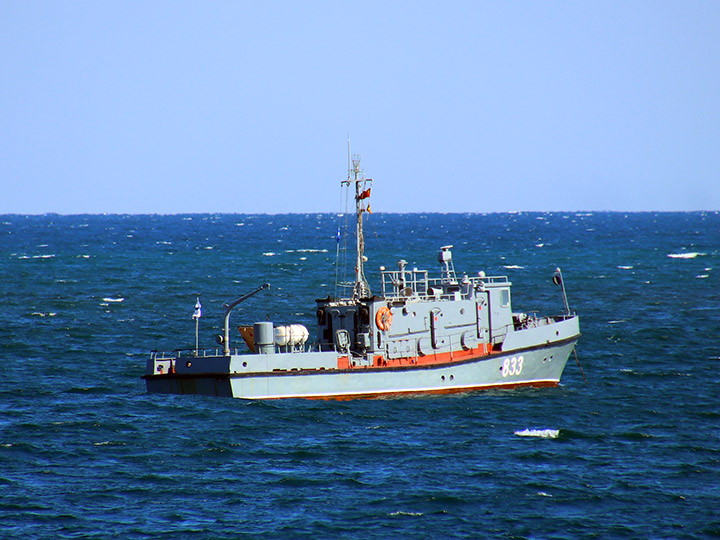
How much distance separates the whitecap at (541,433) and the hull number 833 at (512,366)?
634cm

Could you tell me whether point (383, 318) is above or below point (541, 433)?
above

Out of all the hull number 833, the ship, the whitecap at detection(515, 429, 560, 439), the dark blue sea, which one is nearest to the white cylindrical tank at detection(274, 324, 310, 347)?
the ship

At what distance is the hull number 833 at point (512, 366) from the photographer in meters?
40.8

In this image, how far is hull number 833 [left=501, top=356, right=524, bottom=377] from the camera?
40781 millimetres

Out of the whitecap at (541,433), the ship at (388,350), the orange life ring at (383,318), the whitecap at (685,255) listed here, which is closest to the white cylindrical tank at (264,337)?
the ship at (388,350)

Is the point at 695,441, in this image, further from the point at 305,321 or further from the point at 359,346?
the point at 305,321

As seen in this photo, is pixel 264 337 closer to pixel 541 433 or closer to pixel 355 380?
pixel 355 380

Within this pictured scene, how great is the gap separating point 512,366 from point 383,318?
646 centimetres

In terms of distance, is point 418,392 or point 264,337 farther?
point 418,392

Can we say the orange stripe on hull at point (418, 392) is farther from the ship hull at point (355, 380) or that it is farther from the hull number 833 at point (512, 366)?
the hull number 833 at point (512, 366)

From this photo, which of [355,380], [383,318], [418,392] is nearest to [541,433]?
[418,392]

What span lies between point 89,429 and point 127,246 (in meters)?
127

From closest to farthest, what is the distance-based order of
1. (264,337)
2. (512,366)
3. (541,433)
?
(541,433)
(264,337)
(512,366)

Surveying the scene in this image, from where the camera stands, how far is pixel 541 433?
34281mm
